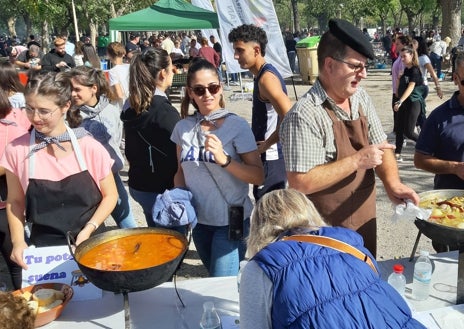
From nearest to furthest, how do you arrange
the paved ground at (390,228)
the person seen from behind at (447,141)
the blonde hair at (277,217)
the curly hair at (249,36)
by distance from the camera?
1. the blonde hair at (277,217)
2. the person seen from behind at (447,141)
3. the curly hair at (249,36)
4. the paved ground at (390,228)

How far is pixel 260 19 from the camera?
9.74 metres

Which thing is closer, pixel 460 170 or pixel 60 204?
pixel 60 204

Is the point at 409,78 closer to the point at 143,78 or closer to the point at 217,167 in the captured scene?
the point at 143,78

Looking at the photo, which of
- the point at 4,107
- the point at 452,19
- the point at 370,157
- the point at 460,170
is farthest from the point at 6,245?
the point at 452,19

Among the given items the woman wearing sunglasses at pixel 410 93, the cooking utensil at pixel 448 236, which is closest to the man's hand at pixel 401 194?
the cooking utensil at pixel 448 236

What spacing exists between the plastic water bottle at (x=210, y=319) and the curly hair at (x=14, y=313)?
781 millimetres

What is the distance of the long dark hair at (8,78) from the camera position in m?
3.91

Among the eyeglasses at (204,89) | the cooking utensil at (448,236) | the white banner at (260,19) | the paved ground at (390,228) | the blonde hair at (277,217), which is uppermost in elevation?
the white banner at (260,19)

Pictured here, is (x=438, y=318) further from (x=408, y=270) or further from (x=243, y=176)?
(x=243, y=176)

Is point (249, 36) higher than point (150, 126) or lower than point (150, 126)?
higher

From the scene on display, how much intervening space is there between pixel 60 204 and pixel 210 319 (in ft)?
3.61

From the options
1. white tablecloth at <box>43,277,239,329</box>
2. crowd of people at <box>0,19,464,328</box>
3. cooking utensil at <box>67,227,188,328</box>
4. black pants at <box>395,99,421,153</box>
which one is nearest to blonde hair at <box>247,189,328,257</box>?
crowd of people at <box>0,19,464,328</box>

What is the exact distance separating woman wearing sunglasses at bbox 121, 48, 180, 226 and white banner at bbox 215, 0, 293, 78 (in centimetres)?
639

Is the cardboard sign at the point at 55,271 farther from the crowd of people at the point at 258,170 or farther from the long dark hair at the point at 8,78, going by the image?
the long dark hair at the point at 8,78
